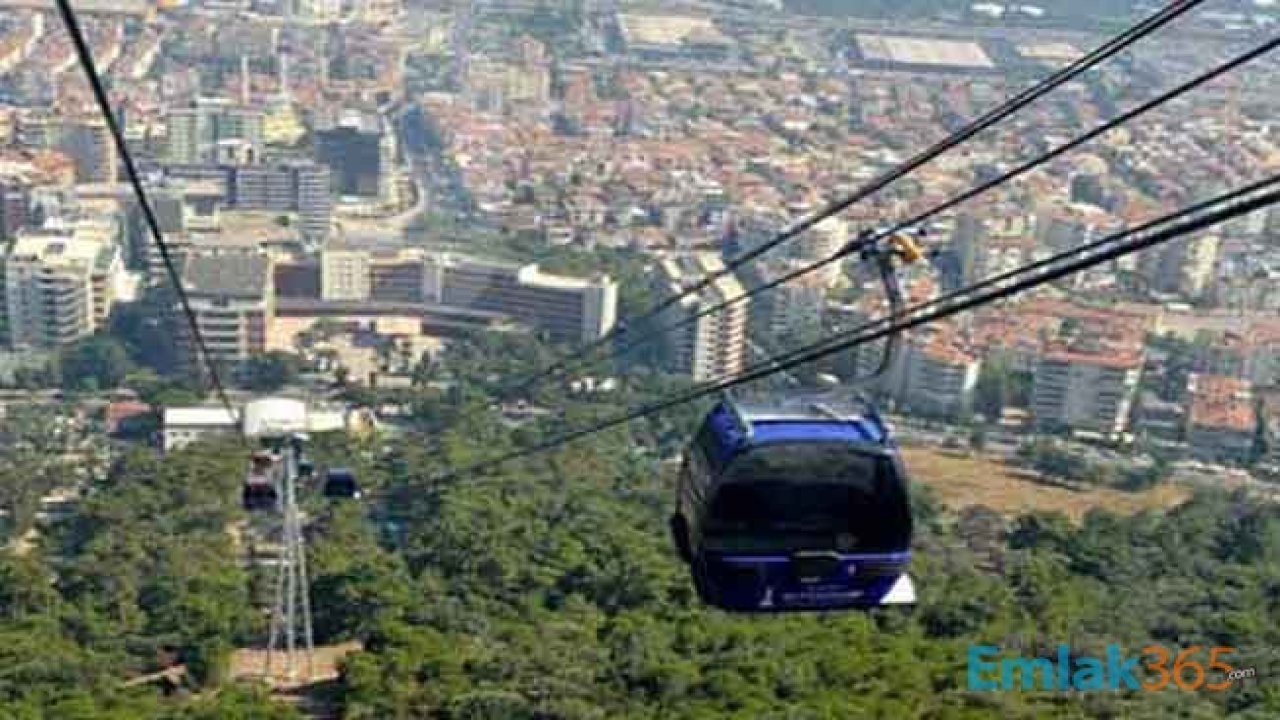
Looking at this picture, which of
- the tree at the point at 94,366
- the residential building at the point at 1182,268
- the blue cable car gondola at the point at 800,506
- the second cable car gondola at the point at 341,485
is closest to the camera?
the blue cable car gondola at the point at 800,506

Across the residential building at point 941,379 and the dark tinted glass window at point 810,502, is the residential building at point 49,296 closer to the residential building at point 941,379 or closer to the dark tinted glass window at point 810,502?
the residential building at point 941,379

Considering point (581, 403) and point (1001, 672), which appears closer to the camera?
point (1001, 672)

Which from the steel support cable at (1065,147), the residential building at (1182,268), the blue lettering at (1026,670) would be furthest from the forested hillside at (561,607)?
the residential building at (1182,268)

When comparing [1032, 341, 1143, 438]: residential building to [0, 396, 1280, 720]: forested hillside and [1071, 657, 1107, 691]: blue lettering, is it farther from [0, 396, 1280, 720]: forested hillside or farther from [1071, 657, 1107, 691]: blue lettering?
[1071, 657, 1107, 691]: blue lettering

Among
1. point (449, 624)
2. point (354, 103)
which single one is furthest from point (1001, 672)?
point (354, 103)

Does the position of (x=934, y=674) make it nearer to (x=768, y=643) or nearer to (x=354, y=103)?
(x=768, y=643)

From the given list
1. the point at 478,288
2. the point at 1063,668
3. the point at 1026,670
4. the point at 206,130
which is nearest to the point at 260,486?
the point at 1026,670

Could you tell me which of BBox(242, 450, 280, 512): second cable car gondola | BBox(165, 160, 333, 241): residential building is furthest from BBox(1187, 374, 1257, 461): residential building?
BBox(165, 160, 333, 241): residential building
